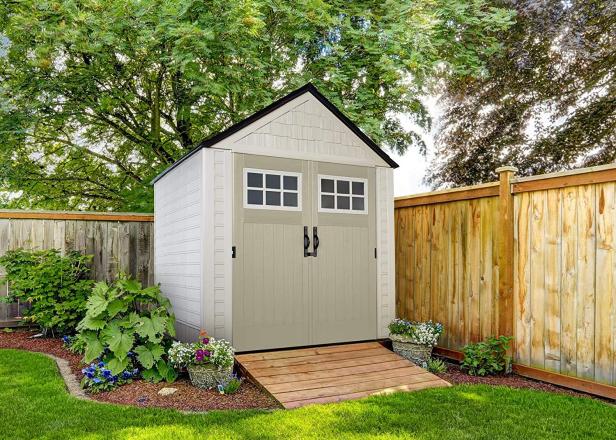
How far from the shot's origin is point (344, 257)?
205 inches

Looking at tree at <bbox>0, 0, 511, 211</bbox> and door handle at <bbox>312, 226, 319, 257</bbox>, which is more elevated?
tree at <bbox>0, 0, 511, 211</bbox>

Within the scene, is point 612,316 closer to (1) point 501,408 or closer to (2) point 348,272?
(1) point 501,408

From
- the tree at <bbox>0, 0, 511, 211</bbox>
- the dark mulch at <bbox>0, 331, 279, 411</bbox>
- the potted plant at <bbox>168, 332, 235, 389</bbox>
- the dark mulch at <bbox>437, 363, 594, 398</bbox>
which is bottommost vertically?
the dark mulch at <bbox>437, 363, 594, 398</bbox>

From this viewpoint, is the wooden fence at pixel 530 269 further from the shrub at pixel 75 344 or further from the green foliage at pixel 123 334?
the shrub at pixel 75 344

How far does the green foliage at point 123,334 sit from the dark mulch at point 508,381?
255cm

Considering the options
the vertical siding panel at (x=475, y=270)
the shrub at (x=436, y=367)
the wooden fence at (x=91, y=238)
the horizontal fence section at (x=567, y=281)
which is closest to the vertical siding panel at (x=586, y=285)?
the horizontal fence section at (x=567, y=281)

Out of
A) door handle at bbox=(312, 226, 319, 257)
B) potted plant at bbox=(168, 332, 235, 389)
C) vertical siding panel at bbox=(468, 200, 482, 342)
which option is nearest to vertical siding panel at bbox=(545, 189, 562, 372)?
vertical siding panel at bbox=(468, 200, 482, 342)

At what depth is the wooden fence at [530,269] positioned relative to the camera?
389cm

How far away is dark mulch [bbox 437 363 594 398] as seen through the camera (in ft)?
13.5

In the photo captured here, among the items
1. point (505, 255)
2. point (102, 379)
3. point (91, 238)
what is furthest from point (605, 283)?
point (91, 238)

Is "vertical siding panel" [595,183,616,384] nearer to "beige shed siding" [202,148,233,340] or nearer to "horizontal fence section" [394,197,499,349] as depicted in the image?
"horizontal fence section" [394,197,499,349]

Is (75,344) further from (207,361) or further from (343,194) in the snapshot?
(343,194)

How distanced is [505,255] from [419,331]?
112 cm

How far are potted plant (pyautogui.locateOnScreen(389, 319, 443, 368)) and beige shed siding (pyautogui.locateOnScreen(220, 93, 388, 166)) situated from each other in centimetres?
181
